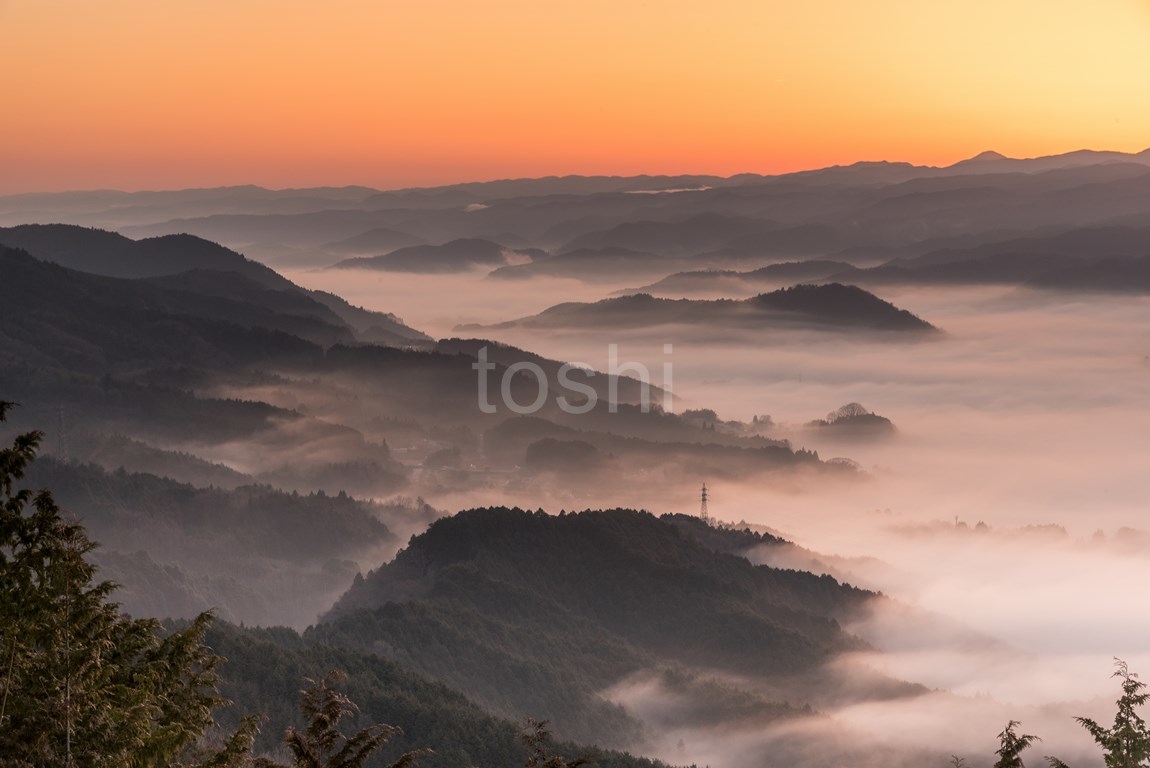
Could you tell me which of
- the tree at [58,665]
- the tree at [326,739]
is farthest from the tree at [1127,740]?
the tree at [58,665]

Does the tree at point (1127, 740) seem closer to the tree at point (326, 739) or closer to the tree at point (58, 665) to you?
the tree at point (326, 739)

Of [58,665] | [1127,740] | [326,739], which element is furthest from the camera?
[1127,740]

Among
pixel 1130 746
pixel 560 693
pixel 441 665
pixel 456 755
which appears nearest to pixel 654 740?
pixel 560 693

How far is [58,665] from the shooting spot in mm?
29797

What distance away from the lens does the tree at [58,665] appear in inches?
1136

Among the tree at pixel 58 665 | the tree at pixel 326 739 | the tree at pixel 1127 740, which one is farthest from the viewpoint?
the tree at pixel 1127 740

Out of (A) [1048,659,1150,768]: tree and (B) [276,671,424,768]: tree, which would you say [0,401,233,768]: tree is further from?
(A) [1048,659,1150,768]: tree

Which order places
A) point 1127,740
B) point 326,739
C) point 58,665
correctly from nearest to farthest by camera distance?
point 326,739 → point 58,665 → point 1127,740

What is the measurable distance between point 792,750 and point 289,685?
64.4 metres

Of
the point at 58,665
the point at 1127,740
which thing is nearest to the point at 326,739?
the point at 58,665

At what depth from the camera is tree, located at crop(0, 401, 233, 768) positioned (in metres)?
28.8

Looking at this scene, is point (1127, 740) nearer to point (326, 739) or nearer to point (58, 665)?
point (326, 739)

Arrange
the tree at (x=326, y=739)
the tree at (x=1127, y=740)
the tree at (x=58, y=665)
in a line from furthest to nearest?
the tree at (x=1127, y=740) → the tree at (x=58, y=665) → the tree at (x=326, y=739)

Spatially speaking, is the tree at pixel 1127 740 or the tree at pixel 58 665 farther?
the tree at pixel 1127 740
